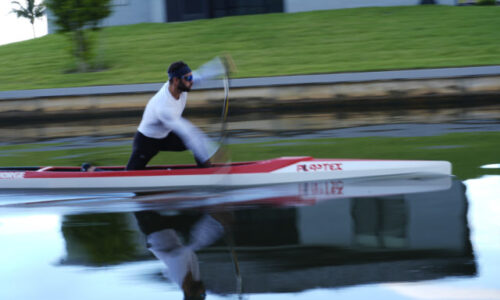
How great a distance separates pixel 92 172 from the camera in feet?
28.2

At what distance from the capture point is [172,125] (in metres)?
7.82

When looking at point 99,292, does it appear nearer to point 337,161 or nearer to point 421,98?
point 337,161

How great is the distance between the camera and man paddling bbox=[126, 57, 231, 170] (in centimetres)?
781

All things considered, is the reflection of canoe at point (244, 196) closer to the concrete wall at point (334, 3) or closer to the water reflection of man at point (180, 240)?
the water reflection of man at point (180, 240)

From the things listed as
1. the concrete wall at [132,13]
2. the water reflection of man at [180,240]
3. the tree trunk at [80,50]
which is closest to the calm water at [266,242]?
the water reflection of man at [180,240]

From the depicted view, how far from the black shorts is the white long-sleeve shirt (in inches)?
2.7

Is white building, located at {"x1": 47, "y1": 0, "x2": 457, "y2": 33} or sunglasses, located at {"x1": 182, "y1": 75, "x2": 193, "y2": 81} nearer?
sunglasses, located at {"x1": 182, "y1": 75, "x2": 193, "y2": 81}

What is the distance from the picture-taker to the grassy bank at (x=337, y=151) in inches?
386

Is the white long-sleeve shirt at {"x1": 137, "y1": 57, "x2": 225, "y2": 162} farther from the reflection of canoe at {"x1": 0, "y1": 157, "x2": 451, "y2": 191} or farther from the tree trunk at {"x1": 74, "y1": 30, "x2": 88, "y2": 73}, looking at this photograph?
the tree trunk at {"x1": 74, "y1": 30, "x2": 88, "y2": 73}

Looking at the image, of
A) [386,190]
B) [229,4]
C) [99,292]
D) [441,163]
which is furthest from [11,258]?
[229,4]

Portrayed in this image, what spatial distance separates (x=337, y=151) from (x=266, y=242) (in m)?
5.49

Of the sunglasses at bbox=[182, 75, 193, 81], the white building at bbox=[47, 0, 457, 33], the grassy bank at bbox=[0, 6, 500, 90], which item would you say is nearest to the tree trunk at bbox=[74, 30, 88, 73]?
the grassy bank at bbox=[0, 6, 500, 90]

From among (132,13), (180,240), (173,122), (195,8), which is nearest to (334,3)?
(195,8)

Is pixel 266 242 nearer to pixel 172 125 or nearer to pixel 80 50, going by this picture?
pixel 172 125
